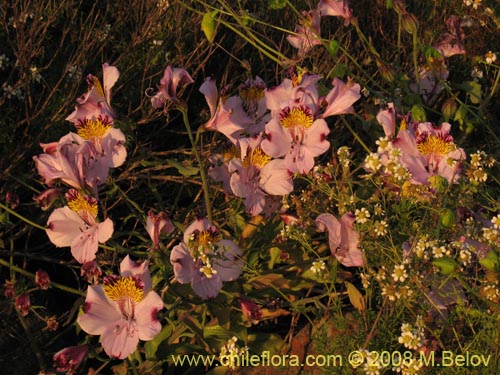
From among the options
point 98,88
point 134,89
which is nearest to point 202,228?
point 98,88

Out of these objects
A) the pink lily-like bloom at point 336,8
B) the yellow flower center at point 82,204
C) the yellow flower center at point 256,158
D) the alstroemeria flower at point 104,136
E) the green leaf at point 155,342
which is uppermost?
the pink lily-like bloom at point 336,8

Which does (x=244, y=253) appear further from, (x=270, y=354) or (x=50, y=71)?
(x=50, y=71)

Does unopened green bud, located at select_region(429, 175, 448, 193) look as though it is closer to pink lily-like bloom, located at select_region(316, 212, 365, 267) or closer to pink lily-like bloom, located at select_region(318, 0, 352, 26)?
pink lily-like bloom, located at select_region(316, 212, 365, 267)

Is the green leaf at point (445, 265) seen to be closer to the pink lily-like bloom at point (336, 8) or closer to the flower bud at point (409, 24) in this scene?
the flower bud at point (409, 24)

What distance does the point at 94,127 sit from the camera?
2098mm

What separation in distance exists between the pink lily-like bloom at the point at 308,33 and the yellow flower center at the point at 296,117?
0.50 meters

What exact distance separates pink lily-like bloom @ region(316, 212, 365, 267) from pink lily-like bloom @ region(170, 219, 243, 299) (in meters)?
0.29

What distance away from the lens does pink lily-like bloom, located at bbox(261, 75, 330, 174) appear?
220cm

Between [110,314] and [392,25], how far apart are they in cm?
250

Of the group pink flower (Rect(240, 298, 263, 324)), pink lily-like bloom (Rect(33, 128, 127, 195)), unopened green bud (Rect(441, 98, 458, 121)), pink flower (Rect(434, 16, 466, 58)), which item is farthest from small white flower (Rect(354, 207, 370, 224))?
pink flower (Rect(434, 16, 466, 58))

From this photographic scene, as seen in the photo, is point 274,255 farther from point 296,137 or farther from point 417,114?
point 417,114

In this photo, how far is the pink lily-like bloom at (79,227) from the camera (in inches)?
79.6

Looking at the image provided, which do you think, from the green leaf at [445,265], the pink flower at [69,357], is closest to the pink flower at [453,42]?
the green leaf at [445,265]

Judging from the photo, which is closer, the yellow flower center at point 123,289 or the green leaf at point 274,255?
the yellow flower center at point 123,289
